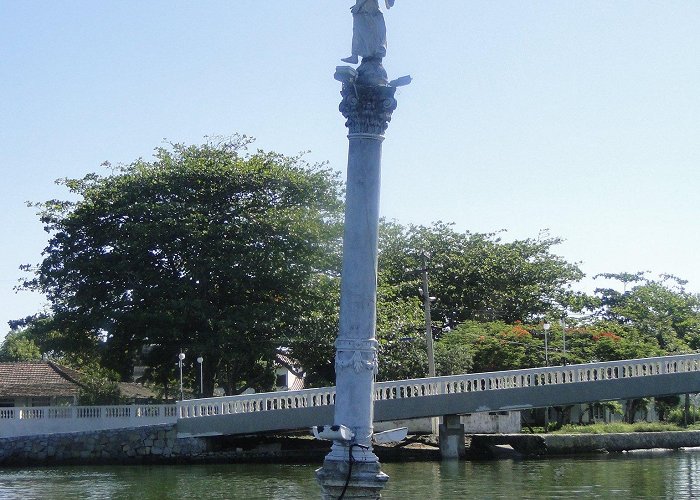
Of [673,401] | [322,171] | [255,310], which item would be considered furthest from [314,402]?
[673,401]

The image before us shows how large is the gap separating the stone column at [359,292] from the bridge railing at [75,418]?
68.6ft

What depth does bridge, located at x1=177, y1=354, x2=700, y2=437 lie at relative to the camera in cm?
2986

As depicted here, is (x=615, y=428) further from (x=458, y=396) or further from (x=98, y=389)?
(x=98, y=389)

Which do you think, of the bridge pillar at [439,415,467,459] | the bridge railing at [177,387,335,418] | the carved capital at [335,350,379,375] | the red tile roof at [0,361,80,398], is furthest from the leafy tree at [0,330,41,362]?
the carved capital at [335,350,379,375]

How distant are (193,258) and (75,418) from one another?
6020mm

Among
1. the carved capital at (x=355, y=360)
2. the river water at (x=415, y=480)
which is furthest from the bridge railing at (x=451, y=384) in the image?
the carved capital at (x=355, y=360)

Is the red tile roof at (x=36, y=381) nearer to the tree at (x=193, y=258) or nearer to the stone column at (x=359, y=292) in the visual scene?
the tree at (x=193, y=258)

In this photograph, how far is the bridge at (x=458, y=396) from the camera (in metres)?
29.9

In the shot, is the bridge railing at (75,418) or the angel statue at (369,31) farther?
the bridge railing at (75,418)

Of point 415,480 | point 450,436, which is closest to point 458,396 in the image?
point 450,436

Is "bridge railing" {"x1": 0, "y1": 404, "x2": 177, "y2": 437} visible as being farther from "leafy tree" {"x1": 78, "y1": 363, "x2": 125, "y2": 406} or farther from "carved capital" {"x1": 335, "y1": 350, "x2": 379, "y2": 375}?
"carved capital" {"x1": 335, "y1": 350, "x2": 379, "y2": 375}

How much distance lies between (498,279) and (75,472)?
91.3 ft

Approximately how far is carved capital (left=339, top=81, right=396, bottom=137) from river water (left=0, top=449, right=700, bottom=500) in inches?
423

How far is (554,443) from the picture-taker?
32.9 m
